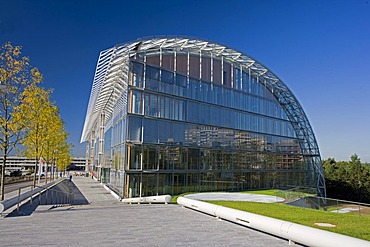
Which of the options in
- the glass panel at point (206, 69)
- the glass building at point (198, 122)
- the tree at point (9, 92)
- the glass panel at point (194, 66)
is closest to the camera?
the tree at point (9, 92)

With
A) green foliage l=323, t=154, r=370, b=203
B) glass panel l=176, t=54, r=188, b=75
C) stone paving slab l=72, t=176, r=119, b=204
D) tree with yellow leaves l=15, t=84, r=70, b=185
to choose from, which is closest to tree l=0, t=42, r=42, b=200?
tree with yellow leaves l=15, t=84, r=70, b=185

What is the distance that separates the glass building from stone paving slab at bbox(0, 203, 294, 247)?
11.2 m

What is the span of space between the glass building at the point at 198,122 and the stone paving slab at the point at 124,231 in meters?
11.2

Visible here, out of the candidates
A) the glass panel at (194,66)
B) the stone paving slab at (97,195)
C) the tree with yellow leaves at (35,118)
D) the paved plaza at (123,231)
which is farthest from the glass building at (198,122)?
the paved plaza at (123,231)

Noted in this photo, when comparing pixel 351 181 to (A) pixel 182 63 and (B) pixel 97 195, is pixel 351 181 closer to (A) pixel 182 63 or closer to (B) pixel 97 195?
(A) pixel 182 63

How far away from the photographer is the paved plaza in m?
7.10

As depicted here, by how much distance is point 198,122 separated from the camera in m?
26.9

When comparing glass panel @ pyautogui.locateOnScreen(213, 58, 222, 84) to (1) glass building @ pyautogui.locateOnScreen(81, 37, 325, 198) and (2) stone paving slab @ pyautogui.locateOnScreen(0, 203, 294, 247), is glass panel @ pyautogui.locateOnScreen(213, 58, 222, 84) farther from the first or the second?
(2) stone paving slab @ pyautogui.locateOnScreen(0, 203, 294, 247)

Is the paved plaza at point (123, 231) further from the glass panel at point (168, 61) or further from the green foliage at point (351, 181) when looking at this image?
the green foliage at point (351, 181)

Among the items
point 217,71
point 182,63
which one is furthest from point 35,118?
point 217,71

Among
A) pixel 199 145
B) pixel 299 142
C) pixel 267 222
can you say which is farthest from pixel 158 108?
pixel 299 142

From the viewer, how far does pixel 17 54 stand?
14672 millimetres

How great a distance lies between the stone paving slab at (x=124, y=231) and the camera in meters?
7.10

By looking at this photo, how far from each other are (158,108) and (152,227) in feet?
50.6
